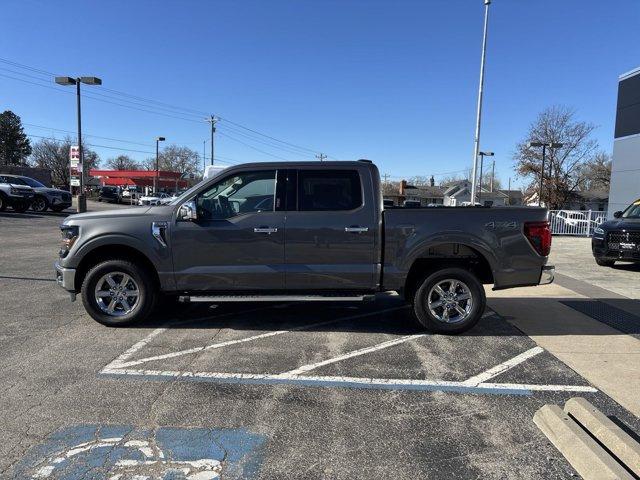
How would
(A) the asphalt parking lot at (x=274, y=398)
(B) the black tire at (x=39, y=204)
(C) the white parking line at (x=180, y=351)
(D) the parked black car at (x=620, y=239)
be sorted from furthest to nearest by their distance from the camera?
1. (B) the black tire at (x=39, y=204)
2. (D) the parked black car at (x=620, y=239)
3. (C) the white parking line at (x=180, y=351)
4. (A) the asphalt parking lot at (x=274, y=398)

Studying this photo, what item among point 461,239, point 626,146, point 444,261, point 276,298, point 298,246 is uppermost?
point 626,146

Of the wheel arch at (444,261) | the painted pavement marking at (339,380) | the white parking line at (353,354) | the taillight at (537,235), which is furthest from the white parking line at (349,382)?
the taillight at (537,235)

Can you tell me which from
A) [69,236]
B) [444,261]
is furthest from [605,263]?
[69,236]

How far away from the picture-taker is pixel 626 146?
82.1 ft

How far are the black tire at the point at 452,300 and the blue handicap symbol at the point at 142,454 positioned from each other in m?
2.98

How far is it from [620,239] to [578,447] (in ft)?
31.8

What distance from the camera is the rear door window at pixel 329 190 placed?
578cm

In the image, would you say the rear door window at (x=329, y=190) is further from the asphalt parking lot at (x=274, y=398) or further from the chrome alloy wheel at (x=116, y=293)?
the chrome alloy wheel at (x=116, y=293)

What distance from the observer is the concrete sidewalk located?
14.8 ft

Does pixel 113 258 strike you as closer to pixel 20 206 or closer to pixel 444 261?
pixel 444 261

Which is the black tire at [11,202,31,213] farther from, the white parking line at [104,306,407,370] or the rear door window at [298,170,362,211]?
the rear door window at [298,170,362,211]

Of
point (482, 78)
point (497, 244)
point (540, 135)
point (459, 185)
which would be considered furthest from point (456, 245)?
point (459, 185)

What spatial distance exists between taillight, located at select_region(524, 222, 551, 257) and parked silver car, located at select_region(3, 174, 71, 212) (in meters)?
27.5

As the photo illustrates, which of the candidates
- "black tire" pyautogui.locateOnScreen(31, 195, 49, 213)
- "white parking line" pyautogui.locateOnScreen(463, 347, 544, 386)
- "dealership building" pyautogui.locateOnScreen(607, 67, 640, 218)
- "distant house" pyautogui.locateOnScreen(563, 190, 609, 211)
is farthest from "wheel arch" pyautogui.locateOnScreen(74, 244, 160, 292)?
"distant house" pyautogui.locateOnScreen(563, 190, 609, 211)
